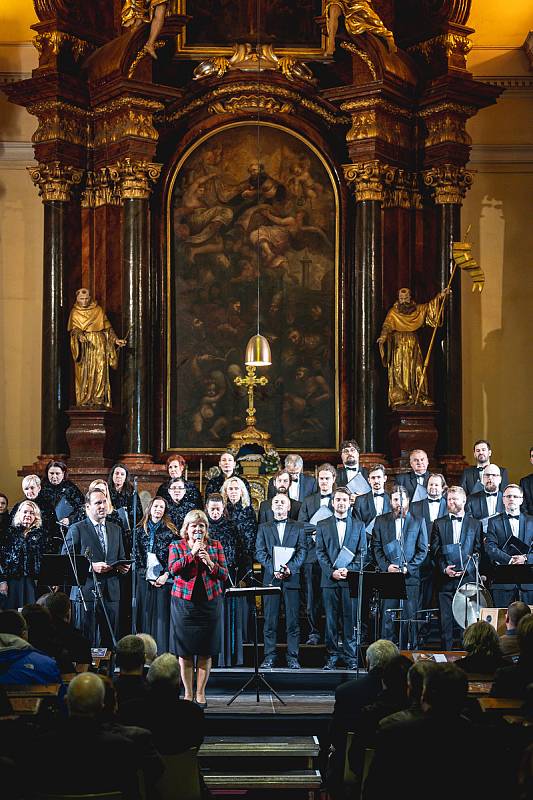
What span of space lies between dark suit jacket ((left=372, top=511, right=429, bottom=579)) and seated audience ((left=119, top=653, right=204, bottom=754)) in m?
5.25

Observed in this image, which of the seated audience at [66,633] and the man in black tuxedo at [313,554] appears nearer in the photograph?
the seated audience at [66,633]

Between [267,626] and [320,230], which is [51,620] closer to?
[267,626]

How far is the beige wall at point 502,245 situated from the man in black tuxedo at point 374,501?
13.5ft

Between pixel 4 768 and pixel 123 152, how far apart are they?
10722 millimetres

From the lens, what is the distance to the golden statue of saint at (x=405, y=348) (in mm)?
14250

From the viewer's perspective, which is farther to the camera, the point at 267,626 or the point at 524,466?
the point at 524,466

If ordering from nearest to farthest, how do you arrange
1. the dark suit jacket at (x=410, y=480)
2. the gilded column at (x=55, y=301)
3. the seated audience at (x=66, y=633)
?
the seated audience at (x=66, y=633) < the dark suit jacket at (x=410, y=480) < the gilded column at (x=55, y=301)

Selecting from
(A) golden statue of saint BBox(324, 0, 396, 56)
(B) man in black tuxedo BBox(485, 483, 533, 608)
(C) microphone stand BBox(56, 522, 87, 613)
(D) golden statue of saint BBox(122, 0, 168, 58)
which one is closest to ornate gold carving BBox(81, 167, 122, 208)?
(D) golden statue of saint BBox(122, 0, 168, 58)

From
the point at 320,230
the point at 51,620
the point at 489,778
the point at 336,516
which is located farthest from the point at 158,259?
the point at 489,778

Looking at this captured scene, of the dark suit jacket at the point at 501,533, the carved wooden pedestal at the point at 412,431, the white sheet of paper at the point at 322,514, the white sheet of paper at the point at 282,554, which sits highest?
the carved wooden pedestal at the point at 412,431

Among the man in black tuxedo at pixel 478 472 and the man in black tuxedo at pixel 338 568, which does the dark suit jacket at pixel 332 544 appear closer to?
the man in black tuxedo at pixel 338 568

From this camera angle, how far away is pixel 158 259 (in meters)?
14.8

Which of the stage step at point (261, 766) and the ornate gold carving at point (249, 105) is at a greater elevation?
the ornate gold carving at point (249, 105)

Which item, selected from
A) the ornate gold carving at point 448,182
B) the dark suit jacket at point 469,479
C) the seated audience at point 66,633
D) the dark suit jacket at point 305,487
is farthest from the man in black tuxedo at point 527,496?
the seated audience at point 66,633
